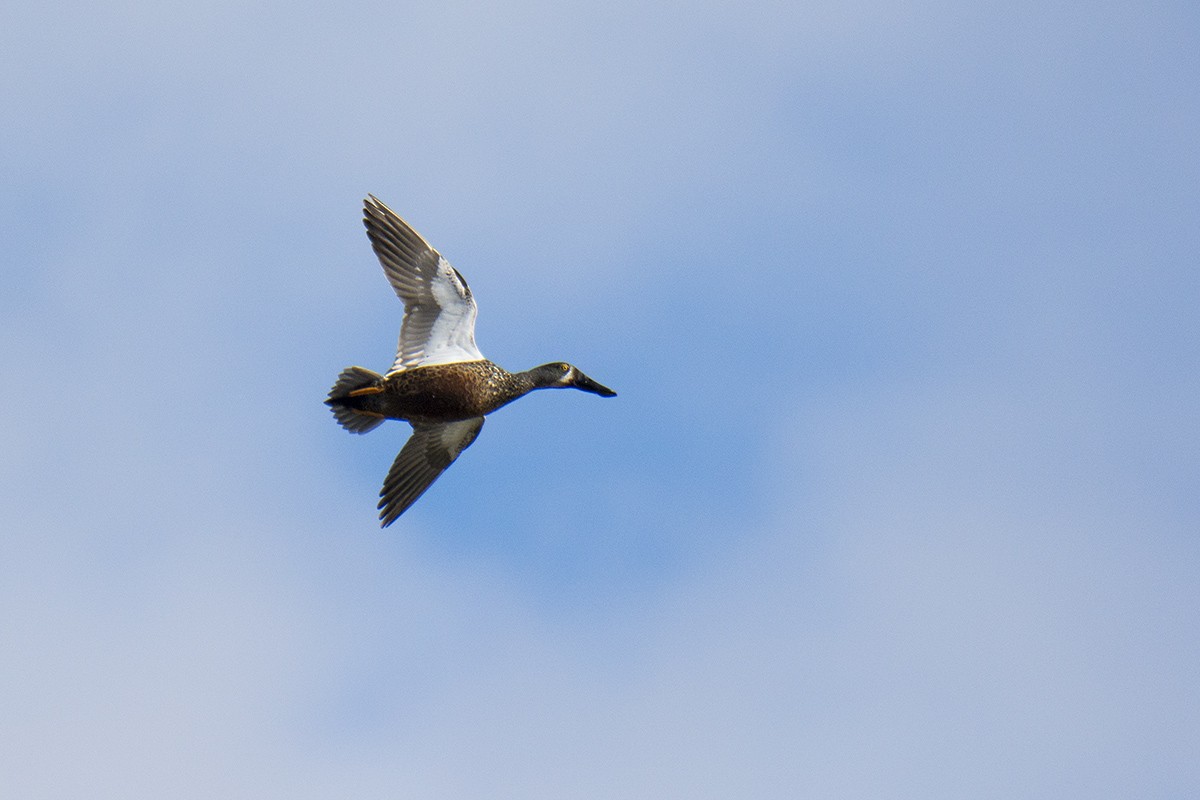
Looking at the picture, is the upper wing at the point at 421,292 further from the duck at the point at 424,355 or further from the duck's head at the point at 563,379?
the duck's head at the point at 563,379

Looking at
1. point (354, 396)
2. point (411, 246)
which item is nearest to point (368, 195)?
point (411, 246)

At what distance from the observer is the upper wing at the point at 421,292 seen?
21.3 metres

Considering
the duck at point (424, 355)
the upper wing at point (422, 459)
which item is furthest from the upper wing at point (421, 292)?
the upper wing at point (422, 459)

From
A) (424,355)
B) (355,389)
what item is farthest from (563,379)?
(355,389)

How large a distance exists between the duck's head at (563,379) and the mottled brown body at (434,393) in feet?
4.22

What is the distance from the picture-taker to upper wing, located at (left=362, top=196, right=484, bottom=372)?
2128 cm

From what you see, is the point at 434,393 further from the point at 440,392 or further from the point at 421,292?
the point at 421,292

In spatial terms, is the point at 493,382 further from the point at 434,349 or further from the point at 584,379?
the point at 584,379

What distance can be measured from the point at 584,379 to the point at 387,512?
10.9 ft

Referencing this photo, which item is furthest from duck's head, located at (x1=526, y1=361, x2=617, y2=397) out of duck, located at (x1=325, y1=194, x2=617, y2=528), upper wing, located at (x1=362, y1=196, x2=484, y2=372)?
upper wing, located at (x1=362, y1=196, x2=484, y2=372)

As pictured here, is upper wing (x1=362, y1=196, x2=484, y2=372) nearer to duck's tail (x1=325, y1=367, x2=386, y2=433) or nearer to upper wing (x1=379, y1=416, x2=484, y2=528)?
duck's tail (x1=325, y1=367, x2=386, y2=433)

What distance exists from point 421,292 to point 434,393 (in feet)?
4.36

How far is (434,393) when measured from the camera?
2089cm

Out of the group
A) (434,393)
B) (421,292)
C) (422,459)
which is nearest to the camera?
(434,393)
